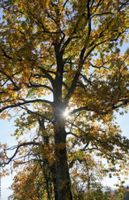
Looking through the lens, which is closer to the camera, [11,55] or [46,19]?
[11,55]

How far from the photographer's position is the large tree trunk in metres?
20.2

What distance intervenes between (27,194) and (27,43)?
715 inches

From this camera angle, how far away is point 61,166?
20875 millimetres

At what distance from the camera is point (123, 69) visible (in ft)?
73.4

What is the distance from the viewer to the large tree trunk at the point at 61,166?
20188 millimetres

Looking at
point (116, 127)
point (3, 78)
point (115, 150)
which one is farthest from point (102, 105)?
point (3, 78)

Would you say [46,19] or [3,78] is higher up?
[46,19]

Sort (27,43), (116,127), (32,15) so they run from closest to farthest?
(27,43)
(32,15)
(116,127)

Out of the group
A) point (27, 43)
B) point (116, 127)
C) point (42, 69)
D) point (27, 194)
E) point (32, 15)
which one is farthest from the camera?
point (27, 194)

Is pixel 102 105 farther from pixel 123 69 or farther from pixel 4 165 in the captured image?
pixel 4 165

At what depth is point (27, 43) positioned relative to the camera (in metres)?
20.2

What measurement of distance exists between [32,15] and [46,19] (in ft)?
4.49

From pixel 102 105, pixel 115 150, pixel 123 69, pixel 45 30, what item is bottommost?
pixel 115 150

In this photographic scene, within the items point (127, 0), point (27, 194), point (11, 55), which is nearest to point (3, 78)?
point (11, 55)
